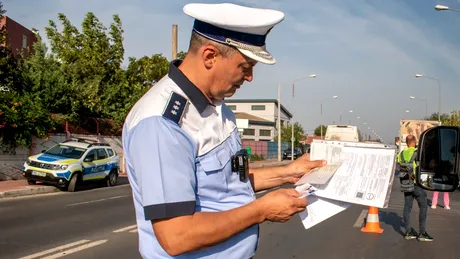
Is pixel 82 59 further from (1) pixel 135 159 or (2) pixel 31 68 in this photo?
(1) pixel 135 159

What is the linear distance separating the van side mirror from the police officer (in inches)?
31.6

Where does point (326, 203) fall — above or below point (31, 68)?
below

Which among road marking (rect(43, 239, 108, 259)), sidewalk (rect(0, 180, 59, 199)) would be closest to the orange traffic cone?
road marking (rect(43, 239, 108, 259))

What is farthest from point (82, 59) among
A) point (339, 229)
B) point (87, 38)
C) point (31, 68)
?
point (339, 229)

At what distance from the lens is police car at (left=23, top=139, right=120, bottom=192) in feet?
50.7

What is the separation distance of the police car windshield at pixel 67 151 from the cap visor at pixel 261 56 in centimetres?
1531

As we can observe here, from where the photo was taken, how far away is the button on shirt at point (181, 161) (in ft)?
5.73

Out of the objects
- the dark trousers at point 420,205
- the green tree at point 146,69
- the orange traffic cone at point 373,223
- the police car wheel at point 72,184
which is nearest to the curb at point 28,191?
the police car wheel at point 72,184

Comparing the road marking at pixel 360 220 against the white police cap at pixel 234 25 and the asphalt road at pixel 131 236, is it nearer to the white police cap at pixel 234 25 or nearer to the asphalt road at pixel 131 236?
the asphalt road at pixel 131 236

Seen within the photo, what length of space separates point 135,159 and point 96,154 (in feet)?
54.0

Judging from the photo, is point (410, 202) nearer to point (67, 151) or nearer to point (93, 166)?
point (93, 166)

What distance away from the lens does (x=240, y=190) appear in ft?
6.90

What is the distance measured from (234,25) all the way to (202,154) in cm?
54

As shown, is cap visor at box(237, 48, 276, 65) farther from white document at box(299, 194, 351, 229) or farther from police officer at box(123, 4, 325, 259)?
white document at box(299, 194, 351, 229)
